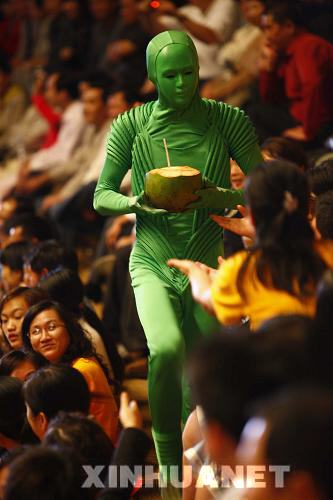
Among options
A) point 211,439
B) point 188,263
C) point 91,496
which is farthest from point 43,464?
point 188,263

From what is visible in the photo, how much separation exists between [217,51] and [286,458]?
6009mm

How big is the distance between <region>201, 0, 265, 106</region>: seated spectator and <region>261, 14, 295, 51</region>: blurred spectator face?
630 mm

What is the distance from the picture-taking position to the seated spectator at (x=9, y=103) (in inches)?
412

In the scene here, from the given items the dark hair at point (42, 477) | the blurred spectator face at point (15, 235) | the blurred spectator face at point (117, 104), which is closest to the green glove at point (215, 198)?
the dark hair at point (42, 477)

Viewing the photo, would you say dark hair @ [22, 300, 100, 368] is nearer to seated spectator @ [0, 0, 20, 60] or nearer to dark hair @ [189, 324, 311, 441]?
dark hair @ [189, 324, 311, 441]

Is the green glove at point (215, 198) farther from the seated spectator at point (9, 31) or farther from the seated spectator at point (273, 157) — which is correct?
the seated spectator at point (9, 31)

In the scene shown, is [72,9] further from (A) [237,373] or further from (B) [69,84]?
(A) [237,373]

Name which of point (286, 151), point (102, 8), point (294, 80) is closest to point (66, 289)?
point (286, 151)

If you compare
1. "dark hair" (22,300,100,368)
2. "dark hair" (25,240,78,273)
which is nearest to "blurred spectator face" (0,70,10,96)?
"dark hair" (25,240,78,273)

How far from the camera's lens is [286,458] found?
2.46 meters

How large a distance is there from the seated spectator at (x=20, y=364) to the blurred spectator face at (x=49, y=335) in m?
0.08

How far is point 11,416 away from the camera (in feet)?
13.4

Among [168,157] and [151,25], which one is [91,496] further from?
[151,25]

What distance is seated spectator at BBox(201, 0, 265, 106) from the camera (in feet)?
24.4
